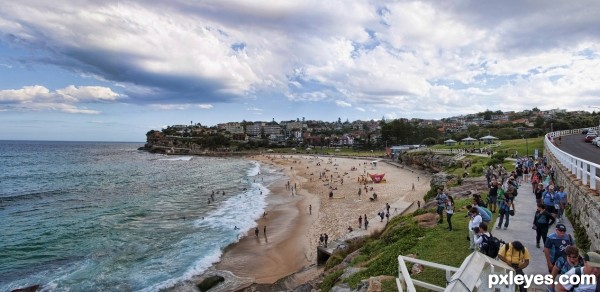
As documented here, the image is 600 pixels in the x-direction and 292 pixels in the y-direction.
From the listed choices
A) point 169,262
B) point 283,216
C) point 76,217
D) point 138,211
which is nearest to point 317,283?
point 169,262

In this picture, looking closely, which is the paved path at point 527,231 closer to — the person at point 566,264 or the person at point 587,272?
the person at point 566,264

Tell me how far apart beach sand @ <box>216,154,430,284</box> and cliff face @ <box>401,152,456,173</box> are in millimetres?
2315

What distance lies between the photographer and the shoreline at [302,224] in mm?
18141

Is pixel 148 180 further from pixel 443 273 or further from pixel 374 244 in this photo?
pixel 443 273

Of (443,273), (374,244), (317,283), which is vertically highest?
(443,273)

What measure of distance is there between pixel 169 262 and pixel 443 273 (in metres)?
15.7

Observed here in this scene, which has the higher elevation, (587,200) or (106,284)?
(587,200)

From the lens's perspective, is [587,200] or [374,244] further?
[374,244]

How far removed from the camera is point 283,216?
98.8ft

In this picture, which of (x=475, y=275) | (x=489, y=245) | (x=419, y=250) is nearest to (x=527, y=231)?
(x=419, y=250)

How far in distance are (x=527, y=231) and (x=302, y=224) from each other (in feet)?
61.6

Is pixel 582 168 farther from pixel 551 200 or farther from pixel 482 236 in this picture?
pixel 482 236

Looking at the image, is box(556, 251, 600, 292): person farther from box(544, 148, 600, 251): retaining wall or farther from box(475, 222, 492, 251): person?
box(544, 148, 600, 251): retaining wall

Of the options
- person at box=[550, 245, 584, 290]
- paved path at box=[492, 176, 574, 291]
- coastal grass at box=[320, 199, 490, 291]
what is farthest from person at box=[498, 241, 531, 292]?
coastal grass at box=[320, 199, 490, 291]
